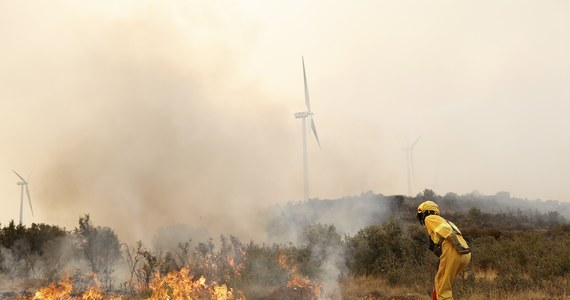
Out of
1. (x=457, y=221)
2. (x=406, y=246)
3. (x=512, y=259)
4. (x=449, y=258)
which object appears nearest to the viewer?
(x=449, y=258)

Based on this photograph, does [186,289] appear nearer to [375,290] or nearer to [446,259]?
[375,290]

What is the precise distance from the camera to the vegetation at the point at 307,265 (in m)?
13.2

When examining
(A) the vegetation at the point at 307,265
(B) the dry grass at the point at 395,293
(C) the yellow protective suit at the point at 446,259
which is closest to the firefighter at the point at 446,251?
(C) the yellow protective suit at the point at 446,259

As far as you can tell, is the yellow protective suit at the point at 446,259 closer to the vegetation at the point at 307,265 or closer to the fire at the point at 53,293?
the vegetation at the point at 307,265

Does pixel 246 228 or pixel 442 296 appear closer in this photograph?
pixel 442 296

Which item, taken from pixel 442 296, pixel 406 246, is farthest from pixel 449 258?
pixel 406 246

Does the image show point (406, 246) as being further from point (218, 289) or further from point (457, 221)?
point (457, 221)

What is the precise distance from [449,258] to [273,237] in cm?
1798

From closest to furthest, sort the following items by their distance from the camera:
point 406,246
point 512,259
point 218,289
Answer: point 218,289
point 512,259
point 406,246

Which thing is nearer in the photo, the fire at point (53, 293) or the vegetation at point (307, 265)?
the fire at point (53, 293)

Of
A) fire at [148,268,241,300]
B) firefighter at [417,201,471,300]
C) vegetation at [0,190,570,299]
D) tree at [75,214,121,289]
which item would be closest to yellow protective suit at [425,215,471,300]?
firefighter at [417,201,471,300]

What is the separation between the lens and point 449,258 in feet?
26.9

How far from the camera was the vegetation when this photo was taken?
13.2m

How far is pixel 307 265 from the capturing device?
1472 centimetres
